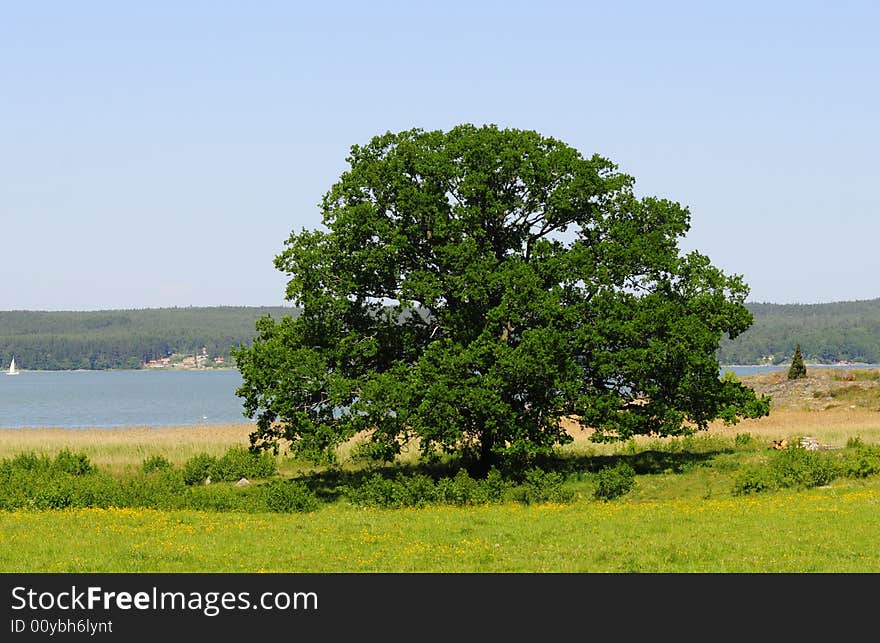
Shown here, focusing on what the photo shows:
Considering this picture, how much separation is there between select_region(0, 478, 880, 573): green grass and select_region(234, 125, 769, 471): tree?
4.79m

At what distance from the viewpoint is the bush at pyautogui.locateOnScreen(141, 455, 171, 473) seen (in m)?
49.0

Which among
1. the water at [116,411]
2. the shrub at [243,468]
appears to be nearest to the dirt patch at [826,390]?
the shrub at [243,468]

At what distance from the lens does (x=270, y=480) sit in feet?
151

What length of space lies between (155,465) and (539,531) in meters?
25.9

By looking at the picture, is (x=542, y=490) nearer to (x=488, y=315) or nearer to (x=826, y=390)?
(x=488, y=315)

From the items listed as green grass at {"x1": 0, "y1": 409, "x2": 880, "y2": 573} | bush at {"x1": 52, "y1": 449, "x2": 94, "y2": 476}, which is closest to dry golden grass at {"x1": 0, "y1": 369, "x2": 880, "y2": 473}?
bush at {"x1": 52, "y1": 449, "x2": 94, "y2": 476}

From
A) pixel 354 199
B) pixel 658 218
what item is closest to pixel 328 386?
pixel 354 199

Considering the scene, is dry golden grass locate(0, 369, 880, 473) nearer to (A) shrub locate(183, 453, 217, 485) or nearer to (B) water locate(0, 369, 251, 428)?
(A) shrub locate(183, 453, 217, 485)

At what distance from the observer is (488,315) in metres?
39.4

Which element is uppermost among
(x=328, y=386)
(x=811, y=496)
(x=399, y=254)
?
(x=399, y=254)

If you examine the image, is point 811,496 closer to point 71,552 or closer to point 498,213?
point 498,213

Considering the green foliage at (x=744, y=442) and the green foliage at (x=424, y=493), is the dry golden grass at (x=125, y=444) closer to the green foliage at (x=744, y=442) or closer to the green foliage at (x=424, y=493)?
the green foliage at (x=424, y=493)

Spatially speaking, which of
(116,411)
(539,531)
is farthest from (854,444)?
(116,411)

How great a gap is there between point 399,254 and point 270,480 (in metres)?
A: 11.7
